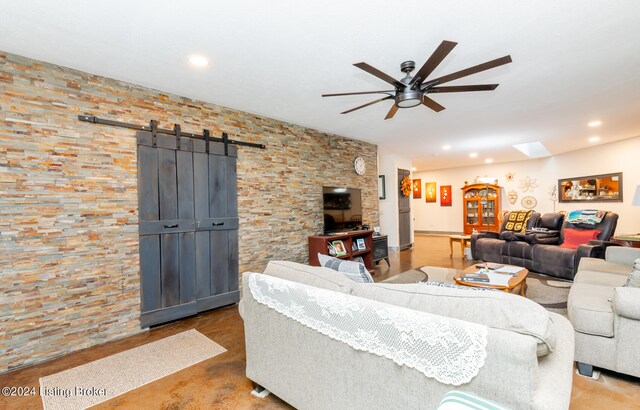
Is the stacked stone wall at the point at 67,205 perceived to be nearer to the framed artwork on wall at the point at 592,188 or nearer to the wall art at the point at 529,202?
the framed artwork on wall at the point at 592,188

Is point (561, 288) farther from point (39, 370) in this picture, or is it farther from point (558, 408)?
point (39, 370)

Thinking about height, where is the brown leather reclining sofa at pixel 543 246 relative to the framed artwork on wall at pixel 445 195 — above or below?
below

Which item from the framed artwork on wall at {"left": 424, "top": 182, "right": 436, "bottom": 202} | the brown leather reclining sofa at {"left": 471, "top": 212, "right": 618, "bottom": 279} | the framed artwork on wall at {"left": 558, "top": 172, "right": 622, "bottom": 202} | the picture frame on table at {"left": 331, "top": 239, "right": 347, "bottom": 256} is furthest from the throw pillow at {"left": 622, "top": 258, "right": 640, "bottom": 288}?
the framed artwork on wall at {"left": 424, "top": 182, "right": 436, "bottom": 202}

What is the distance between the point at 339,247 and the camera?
480 centimetres

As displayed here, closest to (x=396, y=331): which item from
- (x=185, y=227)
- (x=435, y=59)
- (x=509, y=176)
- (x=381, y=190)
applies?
(x=435, y=59)

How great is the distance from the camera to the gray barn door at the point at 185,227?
10.1 feet

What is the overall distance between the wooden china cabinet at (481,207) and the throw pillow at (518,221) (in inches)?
113

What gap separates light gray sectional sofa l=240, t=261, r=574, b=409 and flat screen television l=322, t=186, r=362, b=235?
2.87 metres

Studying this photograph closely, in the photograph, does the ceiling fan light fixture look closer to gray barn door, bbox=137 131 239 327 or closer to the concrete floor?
gray barn door, bbox=137 131 239 327

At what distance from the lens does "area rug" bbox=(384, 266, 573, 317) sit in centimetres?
341

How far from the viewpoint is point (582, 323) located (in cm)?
206

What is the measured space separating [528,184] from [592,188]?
5.23 ft

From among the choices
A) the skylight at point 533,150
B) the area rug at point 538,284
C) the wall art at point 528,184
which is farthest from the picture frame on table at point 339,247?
the wall art at point 528,184

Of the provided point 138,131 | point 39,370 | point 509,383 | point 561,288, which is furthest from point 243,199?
point 561,288
